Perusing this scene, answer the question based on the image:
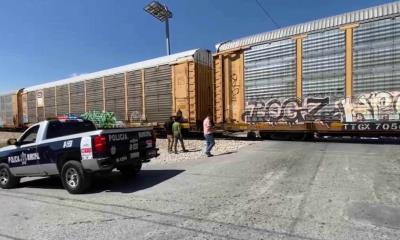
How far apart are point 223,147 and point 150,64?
295 inches

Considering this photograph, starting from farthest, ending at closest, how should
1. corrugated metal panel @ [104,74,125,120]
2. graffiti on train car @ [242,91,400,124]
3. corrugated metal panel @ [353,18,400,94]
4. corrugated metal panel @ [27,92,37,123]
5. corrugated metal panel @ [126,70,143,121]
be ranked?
corrugated metal panel @ [27,92,37,123]
corrugated metal panel @ [104,74,125,120]
corrugated metal panel @ [126,70,143,121]
graffiti on train car @ [242,91,400,124]
corrugated metal panel @ [353,18,400,94]

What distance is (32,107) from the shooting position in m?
30.3

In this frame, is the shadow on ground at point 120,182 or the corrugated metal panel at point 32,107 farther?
the corrugated metal panel at point 32,107

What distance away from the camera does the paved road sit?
16.2 feet

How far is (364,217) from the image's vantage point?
5.19m

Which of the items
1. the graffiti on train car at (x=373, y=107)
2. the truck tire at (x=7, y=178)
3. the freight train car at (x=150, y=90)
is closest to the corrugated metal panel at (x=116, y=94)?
the freight train car at (x=150, y=90)

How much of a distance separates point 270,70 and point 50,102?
1975 cm

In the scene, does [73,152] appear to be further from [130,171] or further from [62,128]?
[130,171]

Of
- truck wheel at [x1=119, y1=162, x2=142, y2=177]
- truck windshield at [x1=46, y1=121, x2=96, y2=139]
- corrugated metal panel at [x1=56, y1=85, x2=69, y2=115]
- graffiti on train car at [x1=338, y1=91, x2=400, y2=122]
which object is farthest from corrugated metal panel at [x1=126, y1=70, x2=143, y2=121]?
graffiti on train car at [x1=338, y1=91, x2=400, y2=122]

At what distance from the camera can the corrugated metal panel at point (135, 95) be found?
19906 mm

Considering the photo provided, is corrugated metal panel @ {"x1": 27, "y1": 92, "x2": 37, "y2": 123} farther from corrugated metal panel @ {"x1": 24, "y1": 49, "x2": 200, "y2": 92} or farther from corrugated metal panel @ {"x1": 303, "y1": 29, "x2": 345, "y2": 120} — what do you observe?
corrugated metal panel @ {"x1": 303, "y1": 29, "x2": 345, "y2": 120}

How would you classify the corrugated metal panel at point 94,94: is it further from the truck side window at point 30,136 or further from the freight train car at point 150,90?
the truck side window at point 30,136

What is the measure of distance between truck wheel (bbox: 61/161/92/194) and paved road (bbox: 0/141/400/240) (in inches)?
9.4

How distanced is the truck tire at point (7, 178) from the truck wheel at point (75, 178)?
2.43 meters
